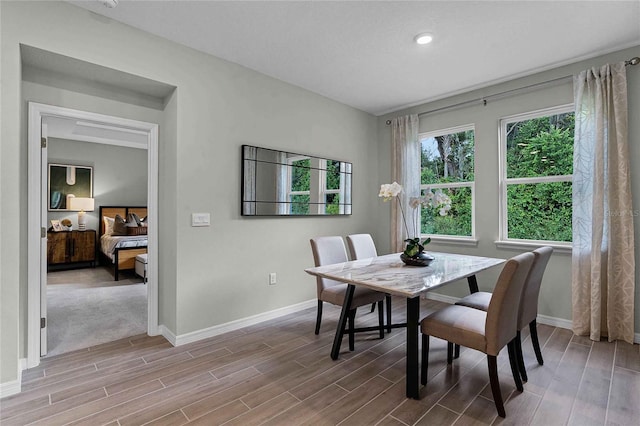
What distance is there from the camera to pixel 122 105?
2.75 m

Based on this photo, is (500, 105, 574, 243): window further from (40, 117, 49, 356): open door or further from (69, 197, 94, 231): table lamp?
(69, 197, 94, 231): table lamp

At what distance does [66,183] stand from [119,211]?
1064mm

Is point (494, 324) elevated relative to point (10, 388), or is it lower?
elevated

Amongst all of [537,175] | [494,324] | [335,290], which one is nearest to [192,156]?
[335,290]

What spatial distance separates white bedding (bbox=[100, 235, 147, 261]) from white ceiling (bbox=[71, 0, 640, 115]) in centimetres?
388

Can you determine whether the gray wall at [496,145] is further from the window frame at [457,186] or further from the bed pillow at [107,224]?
the bed pillow at [107,224]

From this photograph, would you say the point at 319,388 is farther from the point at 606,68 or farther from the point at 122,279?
the point at 122,279

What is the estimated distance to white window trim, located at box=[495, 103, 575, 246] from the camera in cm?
317

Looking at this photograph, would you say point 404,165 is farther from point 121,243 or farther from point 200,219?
point 121,243

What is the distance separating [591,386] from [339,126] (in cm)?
349

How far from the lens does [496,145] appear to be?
357 centimetres

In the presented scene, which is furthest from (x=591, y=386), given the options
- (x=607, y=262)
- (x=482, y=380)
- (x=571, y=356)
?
(x=607, y=262)

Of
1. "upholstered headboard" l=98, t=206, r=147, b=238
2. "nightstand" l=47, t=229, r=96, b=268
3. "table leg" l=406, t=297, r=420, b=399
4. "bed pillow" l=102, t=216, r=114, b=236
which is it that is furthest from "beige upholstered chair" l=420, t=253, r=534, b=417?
"upholstered headboard" l=98, t=206, r=147, b=238

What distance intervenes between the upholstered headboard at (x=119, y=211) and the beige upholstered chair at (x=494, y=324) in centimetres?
699
